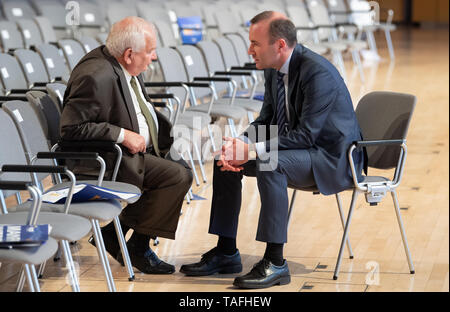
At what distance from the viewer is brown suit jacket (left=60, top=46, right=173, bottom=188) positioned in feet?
12.1

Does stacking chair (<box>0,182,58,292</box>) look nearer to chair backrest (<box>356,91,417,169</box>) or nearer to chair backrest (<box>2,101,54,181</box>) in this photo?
chair backrest (<box>2,101,54,181</box>)

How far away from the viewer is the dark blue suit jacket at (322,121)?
11.8 feet

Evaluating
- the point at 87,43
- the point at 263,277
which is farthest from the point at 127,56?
the point at 87,43

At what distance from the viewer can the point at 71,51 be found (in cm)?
629

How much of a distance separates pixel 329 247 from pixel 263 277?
76 centimetres

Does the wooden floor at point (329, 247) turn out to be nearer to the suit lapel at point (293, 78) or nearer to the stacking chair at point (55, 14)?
the suit lapel at point (293, 78)

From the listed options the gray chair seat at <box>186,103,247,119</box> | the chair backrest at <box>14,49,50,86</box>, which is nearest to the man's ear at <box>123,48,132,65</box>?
the chair backrest at <box>14,49,50,86</box>

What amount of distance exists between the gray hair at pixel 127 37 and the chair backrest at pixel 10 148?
645mm

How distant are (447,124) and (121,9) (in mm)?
4615

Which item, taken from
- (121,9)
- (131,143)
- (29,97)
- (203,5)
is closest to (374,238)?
Result: (131,143)

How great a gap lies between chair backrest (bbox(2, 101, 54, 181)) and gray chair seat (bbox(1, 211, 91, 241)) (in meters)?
0.66
